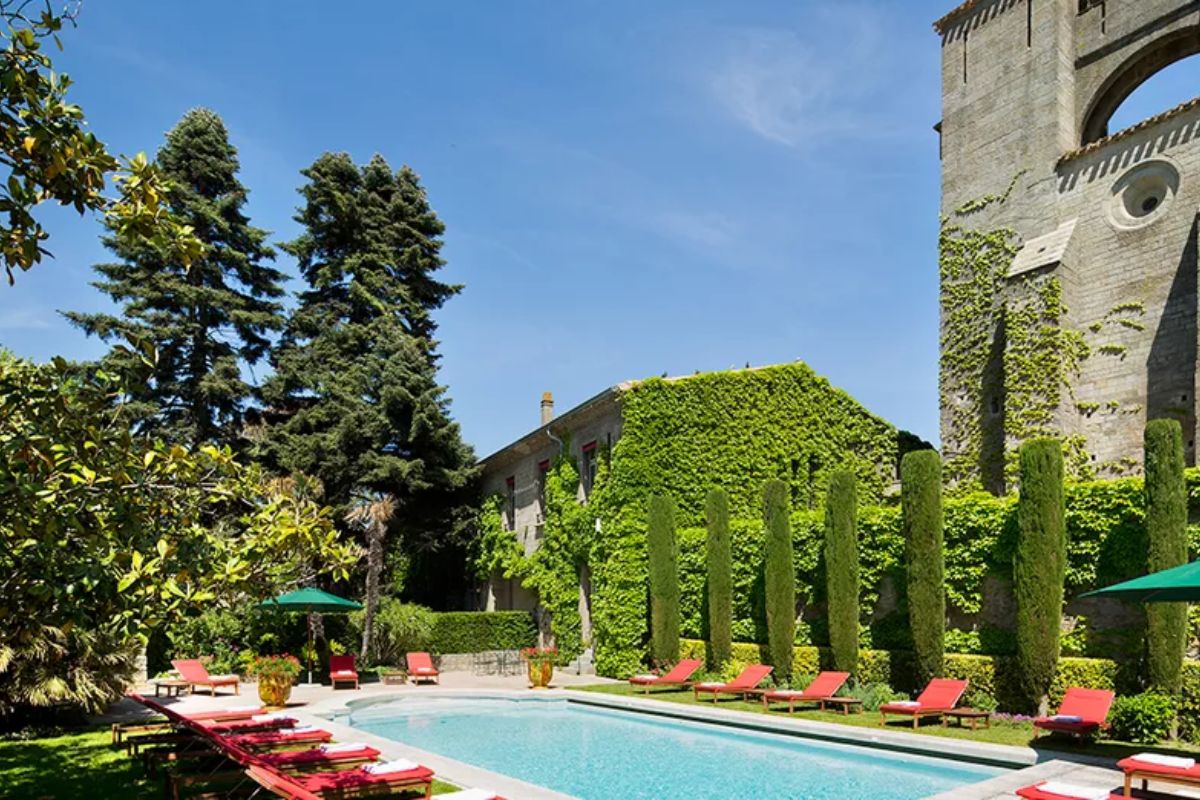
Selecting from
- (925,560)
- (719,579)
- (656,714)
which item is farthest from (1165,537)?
(719,579)

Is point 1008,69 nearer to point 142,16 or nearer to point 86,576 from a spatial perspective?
point 142,16

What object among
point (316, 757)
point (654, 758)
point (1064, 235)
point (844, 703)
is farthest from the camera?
point (1064, 235)

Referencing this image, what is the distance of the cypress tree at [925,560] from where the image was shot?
16156 mm

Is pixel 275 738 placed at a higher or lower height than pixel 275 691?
higher

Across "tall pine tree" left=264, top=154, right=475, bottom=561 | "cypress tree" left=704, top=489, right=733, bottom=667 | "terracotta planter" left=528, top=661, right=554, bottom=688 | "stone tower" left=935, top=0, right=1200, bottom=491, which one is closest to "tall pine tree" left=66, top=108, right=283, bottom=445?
"tall pine tree" left=264, top=154, right=475, bottom=561

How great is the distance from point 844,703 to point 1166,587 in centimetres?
782

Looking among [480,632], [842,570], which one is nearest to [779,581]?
[842,570]

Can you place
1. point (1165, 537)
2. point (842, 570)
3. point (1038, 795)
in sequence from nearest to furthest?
point (1038, 795) < point (1165, 537) < point (842, 570)

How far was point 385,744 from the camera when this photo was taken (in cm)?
1269

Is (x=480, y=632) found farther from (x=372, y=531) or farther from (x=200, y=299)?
(x=200, y=299)

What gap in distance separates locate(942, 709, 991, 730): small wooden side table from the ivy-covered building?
30.5ft

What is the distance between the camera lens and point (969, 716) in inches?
545

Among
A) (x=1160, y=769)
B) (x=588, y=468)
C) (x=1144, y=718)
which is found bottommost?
(x=1144, y=718)

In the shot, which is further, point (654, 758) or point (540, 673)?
point (540, 673)
